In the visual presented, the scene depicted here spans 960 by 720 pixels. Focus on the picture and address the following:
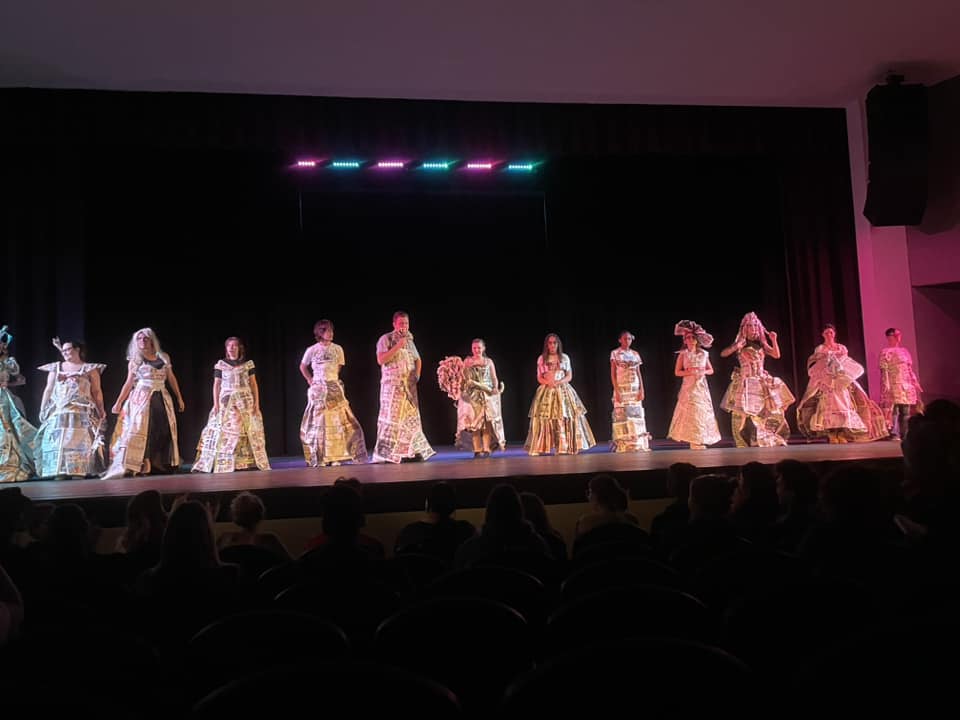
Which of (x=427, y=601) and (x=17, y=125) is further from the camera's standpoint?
(x=17, y=125)

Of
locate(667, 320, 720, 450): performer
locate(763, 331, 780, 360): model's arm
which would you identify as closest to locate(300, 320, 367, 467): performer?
locate(667, 320, 720, 450): performer

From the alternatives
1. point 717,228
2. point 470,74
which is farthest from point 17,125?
point 717,228

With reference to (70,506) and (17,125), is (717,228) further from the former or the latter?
(70,506)

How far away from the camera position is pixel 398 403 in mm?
8383

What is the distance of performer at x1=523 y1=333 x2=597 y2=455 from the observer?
8.88 meters

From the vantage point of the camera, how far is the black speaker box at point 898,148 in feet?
30.1

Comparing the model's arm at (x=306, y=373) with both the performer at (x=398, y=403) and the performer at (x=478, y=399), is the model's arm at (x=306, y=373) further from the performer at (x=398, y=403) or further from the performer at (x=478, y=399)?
the performer at (x=478, y=399)

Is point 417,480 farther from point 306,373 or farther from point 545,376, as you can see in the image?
point 545,376

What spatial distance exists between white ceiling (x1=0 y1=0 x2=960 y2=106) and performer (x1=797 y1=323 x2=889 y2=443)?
3.31m

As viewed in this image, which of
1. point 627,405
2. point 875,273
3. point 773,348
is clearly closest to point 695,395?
point 627,405

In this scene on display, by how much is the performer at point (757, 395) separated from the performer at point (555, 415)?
6.40ft

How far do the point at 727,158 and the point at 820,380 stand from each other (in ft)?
11.7

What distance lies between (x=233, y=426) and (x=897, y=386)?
307 inches

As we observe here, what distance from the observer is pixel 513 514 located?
3.27 metres
